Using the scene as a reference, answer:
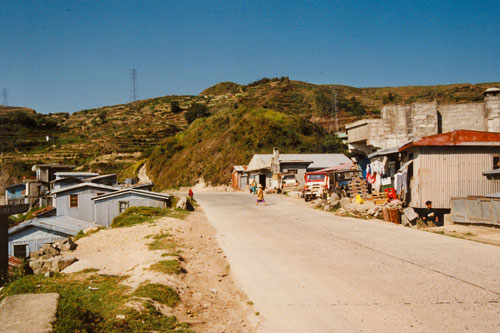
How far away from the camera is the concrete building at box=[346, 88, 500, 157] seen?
76.3 feet

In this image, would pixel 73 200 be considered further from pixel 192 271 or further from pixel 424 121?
pixel 424 121

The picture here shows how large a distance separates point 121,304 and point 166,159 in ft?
232

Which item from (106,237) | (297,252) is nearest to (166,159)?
(106,237)

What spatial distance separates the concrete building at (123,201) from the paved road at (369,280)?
16764 mm

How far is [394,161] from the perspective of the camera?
21.4 metres

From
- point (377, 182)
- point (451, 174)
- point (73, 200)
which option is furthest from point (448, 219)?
point (73, 200)

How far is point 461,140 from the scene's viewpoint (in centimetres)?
1733

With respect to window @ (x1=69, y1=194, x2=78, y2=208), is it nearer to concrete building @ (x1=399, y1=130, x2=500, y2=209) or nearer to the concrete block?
concrete building @ (x1=399, y1=130, x2=500, y2=209)

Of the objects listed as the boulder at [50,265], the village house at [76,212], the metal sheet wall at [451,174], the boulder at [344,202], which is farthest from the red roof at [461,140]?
the village house at [76,212]

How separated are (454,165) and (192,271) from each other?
542 inches

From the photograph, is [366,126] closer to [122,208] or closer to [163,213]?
[163,213]

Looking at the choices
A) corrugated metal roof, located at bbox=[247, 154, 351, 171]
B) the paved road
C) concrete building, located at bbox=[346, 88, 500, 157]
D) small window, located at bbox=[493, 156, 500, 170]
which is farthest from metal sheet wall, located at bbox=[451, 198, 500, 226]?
corrugated metal roof, located at bbox=[247, 154, 351, 171]

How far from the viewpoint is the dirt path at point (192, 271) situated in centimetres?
627

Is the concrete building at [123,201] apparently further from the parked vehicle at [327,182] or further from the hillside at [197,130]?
the hillside at [197,130]
